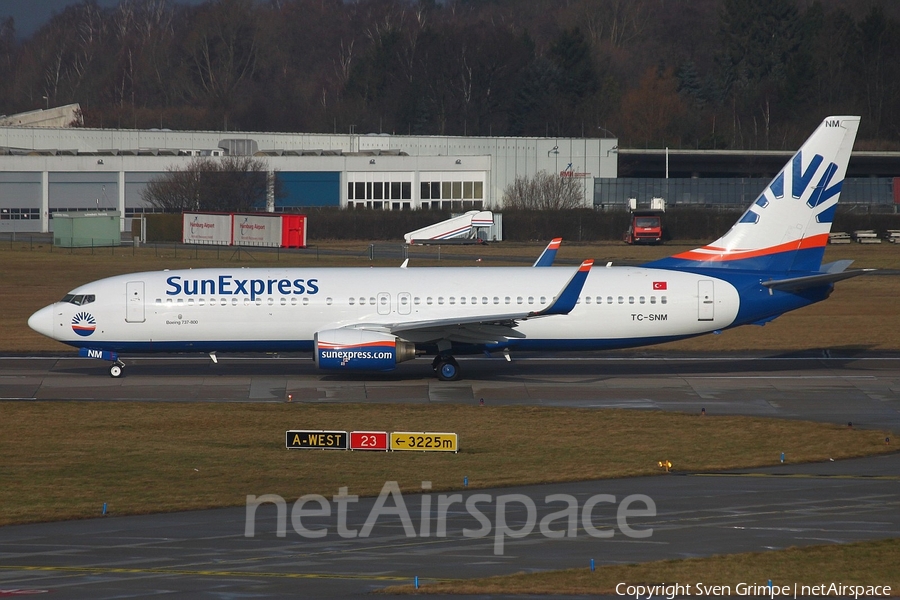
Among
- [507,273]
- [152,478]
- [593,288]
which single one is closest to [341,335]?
[507,273]

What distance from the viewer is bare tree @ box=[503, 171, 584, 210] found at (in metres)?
119

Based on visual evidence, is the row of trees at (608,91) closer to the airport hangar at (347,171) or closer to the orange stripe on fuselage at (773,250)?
the airport hangar at (347,171)

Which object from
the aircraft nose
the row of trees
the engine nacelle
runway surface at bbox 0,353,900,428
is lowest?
runway surface at bbox 0,353,900,428

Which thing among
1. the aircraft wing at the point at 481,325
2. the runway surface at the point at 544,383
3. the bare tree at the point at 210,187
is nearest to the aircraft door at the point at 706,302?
the runway surface at the point at 544,383

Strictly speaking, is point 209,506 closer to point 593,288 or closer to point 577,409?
point 577,409

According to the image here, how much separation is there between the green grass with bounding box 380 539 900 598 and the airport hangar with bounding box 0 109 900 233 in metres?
99.5

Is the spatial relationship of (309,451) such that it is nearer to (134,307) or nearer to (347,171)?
(134,307)

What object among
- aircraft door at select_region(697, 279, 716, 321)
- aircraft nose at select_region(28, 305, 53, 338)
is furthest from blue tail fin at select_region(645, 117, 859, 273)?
aircraft nose at select_region(28, 305, 53, 338)

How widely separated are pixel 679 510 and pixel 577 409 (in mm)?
11297

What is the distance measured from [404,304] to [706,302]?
9981 mm

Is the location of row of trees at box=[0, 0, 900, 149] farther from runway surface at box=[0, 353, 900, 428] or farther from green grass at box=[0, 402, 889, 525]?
green grass at box=[0, 402, 889, 525]

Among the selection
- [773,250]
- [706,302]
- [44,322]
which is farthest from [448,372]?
[44,322]

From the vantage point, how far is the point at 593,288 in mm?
37250

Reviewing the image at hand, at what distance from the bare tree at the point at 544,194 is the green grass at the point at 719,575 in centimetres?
9946
